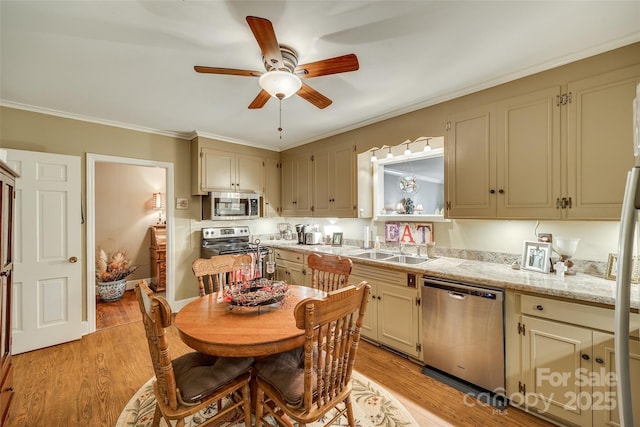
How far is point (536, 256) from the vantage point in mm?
2219

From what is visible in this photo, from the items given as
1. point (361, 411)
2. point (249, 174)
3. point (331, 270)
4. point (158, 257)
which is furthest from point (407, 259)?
point (158, 257)

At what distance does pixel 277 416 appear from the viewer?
4.99ft

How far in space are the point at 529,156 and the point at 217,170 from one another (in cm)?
365

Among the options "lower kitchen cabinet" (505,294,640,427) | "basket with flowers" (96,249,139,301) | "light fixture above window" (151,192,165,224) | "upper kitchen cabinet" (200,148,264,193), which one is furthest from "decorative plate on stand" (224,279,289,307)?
"light fixture above window" (151,192,165,224)

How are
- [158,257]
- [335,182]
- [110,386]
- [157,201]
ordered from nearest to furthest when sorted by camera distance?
[110,386] < [335,182] < [158,257] < [157,201]

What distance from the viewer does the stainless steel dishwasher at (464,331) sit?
202 centimetres

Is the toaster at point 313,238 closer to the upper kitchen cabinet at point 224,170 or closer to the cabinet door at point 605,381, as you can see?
the upper kitchen cabinet at point 224,170

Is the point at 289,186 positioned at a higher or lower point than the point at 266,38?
lower

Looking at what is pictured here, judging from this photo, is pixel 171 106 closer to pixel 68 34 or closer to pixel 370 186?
pixel 68 34

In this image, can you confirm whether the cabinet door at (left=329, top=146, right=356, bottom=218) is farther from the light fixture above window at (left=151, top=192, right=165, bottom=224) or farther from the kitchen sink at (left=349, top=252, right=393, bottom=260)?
the light fixture above window at (left=151, top=192, right=165, bottom=224)

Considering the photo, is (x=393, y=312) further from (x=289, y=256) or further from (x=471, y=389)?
(x=289, y=256)

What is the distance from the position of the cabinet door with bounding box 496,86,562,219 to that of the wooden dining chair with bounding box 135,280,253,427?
2.33 m

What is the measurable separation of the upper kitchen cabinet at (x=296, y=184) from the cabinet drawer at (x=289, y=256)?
69 cm

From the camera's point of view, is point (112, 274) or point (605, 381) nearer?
point (605, 381)
